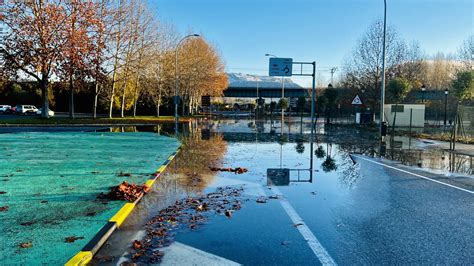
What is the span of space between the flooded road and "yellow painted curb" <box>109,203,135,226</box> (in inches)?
8.8

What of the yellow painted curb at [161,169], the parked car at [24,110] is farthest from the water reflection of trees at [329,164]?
the parked car at [24,110]

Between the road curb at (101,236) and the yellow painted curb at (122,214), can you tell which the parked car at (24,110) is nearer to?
the road curb at (101,236)

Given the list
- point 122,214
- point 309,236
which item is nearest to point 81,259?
point 122,214

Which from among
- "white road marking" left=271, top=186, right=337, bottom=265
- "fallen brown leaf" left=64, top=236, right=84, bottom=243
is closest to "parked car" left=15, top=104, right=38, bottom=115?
"white road marking" left=271, top=186, right=337, bottom=265

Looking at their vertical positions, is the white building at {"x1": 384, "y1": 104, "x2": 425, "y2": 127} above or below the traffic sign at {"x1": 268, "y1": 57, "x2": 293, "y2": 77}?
below

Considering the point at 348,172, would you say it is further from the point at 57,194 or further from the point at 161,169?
the point at 57,194

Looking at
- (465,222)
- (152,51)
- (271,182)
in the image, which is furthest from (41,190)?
(152,51)

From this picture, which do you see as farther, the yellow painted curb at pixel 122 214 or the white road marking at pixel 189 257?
the yellow painted curb at pixel 122 214

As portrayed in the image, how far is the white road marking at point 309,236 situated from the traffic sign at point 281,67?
73.3 feet

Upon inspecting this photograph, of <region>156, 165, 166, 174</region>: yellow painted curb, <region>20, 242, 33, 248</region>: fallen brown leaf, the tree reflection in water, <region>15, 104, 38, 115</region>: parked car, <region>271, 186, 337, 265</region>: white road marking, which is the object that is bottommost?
<region>271, 186, 337, 265</region>: white road marking

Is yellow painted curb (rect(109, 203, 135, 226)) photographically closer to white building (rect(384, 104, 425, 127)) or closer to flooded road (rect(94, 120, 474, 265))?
flooded road (rect(94, 120, 474, 265))

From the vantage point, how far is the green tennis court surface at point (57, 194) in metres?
5.04

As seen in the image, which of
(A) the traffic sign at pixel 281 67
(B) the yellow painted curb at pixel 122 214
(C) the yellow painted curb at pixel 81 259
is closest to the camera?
(C) the yellow painted curb at pixel 81 259

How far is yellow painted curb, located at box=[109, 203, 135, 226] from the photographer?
6133mm
